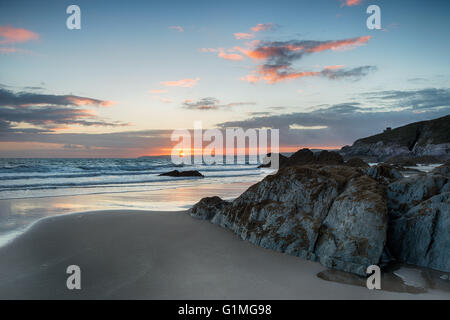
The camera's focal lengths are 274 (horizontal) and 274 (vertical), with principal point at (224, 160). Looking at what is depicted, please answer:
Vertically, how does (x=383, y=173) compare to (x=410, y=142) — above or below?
below

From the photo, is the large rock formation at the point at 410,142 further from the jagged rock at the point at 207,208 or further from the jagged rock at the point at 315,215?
the jagged rock at the point at 315,215

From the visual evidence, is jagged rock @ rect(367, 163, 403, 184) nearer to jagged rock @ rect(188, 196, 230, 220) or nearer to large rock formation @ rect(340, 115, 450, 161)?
jagged rock @ rect(188, 196, 230, 220)

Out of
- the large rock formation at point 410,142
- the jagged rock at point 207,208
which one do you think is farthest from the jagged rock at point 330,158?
the large rock formation at point 410,142

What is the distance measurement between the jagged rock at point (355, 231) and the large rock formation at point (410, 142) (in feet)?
290

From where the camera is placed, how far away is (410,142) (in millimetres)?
105688

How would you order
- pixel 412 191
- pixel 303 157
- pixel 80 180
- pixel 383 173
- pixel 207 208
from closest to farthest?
pixel 412 191, pixel 383 173, pixel 207 208, pixel 80 180, pixel 303 157

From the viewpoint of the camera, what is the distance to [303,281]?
4664mm

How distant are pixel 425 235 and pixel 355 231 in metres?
1.40

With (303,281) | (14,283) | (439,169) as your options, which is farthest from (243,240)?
(439,169)

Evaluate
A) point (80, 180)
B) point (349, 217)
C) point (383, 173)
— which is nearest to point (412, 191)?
point (383, 173)

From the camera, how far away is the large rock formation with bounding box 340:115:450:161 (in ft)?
280

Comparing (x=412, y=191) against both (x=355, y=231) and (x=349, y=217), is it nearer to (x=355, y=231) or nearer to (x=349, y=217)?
(x=349, y=217)

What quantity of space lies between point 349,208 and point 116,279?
14.7ft

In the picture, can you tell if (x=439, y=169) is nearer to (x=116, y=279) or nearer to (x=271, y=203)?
(x=271, y=203)
